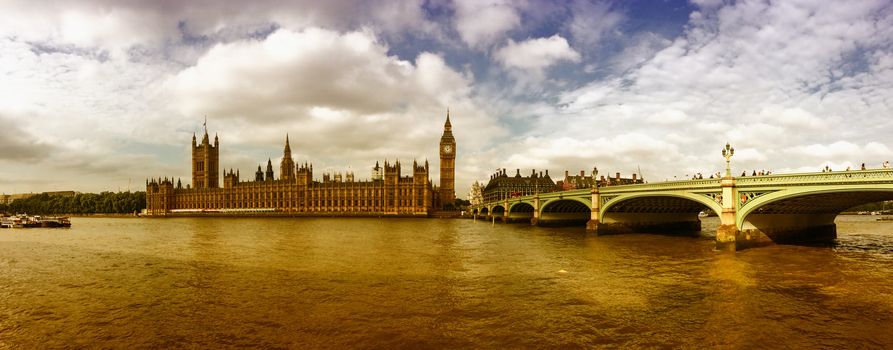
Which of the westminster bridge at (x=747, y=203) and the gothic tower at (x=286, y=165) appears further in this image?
the gothic tower at (x=286, y=165)

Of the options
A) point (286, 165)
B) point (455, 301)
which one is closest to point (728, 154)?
point (455, 301)

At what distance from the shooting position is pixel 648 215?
5175cm

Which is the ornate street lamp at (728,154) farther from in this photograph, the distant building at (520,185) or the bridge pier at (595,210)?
the distant building at (520,185)

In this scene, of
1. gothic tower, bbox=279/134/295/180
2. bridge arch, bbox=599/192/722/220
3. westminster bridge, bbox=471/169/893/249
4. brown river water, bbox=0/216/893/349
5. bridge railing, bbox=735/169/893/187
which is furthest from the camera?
gothic tower, bbox=279/134/295/180

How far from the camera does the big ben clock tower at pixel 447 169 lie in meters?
155

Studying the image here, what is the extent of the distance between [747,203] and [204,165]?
179134mm

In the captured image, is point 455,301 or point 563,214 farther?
point 563,214

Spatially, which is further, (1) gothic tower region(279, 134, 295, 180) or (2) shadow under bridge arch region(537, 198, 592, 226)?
(1) gothic tower region(279, 134, 295, 180)

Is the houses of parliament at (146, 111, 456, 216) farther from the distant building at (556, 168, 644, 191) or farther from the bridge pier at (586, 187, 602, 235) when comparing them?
the bridge pier at (586, 187, 602, 235)

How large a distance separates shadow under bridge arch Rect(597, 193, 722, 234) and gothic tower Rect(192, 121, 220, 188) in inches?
6277

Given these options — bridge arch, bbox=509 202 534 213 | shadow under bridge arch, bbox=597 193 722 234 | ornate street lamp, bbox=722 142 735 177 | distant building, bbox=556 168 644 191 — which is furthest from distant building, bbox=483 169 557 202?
ornate street lamp, bbox=722 142 735 177

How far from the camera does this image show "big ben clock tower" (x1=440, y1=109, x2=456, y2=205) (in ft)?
510

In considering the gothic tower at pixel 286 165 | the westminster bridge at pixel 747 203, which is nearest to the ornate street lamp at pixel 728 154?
the westminster bridge at pixel 747 203

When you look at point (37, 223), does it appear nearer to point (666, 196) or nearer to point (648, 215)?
point (648, 215)
